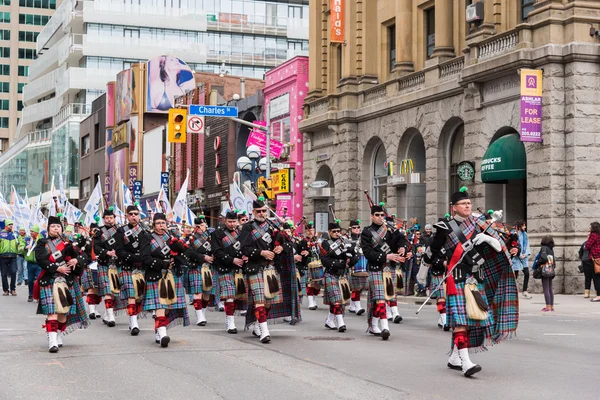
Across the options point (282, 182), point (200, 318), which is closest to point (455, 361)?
point (200, 318)

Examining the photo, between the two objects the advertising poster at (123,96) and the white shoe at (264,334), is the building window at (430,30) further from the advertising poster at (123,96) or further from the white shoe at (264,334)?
the advertising poster at (123,96)

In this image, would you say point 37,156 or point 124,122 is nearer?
point 124,122

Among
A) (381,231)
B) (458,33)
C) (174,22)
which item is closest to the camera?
(381,231)

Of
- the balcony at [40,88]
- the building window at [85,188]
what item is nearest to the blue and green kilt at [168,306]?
the building window at [85,188]

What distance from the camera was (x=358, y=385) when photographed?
10047mm

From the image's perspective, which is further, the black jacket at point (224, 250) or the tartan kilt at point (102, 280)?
the tartan kilt at point (102, 280)

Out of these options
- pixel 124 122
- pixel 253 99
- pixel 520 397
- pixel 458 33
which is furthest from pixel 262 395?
pixel 124 122

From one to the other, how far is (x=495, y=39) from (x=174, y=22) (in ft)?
204

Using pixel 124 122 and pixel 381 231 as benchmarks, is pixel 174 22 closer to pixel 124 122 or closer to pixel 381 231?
pixel 124 122

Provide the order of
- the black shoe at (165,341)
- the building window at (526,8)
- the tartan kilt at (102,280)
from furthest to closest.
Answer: the building window at (526,8) → the tartan kilt at (102,280) → the black shoe at (165,341)

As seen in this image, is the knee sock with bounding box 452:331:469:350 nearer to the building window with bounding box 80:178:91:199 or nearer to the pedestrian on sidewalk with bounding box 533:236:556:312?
the pedestrian on sidewalk with bounding box 533:236:556:312

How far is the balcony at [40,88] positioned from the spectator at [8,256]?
7114 centimetres

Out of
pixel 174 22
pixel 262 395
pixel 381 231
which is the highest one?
pixel 174 22

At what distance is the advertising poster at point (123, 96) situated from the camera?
72.2m
